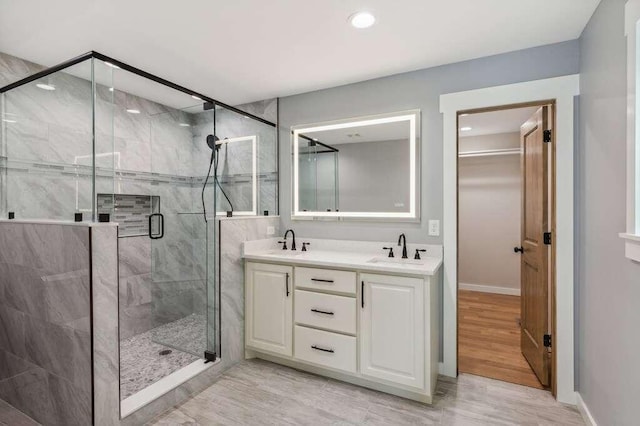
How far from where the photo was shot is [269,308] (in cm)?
263

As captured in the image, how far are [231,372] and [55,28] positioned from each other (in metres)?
2.77

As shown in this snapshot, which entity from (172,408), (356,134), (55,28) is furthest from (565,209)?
(55,28)

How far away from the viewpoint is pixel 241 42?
2203 mm

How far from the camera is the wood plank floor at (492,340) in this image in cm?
252

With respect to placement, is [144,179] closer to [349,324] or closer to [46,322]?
[46,322]

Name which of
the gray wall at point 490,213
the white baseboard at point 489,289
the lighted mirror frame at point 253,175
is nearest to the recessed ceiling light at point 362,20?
the lighted mirror frame at point 253,175

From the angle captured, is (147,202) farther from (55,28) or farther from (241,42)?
(241,42)

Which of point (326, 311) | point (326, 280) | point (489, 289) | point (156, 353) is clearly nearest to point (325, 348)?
point (326, 311)

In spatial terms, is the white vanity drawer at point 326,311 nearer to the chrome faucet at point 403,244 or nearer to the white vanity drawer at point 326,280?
the white vanity drawer at point 326,280

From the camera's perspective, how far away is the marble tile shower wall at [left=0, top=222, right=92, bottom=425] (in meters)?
1.71

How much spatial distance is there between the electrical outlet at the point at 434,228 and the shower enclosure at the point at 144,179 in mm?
1554

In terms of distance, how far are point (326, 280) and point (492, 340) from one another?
1.98 meters

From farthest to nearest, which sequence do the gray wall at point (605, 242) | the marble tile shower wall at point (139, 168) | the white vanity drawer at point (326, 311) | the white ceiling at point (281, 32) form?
the white vanity drawer at point (326, 311)
the marble tile shower wall at point (139, 168)
the white ceiling at point (281, 32)
the gray wall at point (605, 242)

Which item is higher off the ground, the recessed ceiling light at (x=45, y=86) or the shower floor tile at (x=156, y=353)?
the recessed ceiling light at (x=45, y=86)
